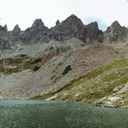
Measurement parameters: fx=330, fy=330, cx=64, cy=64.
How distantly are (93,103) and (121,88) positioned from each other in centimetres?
1617

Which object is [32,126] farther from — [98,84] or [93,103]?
[98,84]

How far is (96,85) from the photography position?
168625mm

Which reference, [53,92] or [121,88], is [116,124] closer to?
[121,88]

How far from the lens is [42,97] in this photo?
189750 millimetres

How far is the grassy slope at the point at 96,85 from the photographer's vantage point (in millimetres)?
155938

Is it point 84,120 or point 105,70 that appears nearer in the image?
point 84,120

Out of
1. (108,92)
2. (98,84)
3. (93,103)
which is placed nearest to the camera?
(93,103)

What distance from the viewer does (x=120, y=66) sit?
193 m

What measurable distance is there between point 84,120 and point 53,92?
106m

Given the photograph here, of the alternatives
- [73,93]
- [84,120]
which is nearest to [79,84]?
[73,93]

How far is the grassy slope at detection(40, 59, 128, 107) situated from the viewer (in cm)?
15594

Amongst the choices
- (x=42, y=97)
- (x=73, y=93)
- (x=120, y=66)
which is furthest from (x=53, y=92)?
(x=120, y=66)

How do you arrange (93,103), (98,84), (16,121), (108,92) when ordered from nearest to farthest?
1. (16,121)
2. (93,103)
3. (108,92)
4. (98,84)

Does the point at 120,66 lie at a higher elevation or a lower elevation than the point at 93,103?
higher
